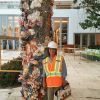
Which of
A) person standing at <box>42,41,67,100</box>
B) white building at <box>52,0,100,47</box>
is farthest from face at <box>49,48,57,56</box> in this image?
white building at <box>52,0,100,47</box>

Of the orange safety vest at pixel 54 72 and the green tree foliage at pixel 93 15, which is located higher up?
the green tree foliage at pixel 93 15

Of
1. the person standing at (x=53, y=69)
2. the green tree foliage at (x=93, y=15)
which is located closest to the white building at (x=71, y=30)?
the green tree foliage at (x=93, y=15)

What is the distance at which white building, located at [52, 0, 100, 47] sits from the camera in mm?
52656

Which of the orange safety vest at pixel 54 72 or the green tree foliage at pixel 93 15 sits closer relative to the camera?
the orange safety vest at pixel 54 72

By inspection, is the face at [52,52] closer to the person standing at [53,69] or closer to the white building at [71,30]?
the person standing at [53,69]

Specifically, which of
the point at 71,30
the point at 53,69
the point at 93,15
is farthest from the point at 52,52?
the point at 71,30

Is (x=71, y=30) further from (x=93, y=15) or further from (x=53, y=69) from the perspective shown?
(x=53, y=69)

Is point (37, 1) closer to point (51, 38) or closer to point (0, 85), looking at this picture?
point (51, 38)

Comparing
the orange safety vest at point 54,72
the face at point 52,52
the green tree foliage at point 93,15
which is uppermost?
the green tree foliage at point 93,15

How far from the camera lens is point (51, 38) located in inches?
344

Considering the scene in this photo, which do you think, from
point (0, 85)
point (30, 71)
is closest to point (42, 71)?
point (30, 71)

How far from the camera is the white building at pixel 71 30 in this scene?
5266 centimetres

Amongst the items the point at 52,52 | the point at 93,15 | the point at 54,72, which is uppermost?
the point at 93,15

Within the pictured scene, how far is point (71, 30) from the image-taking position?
5297 centimetres
